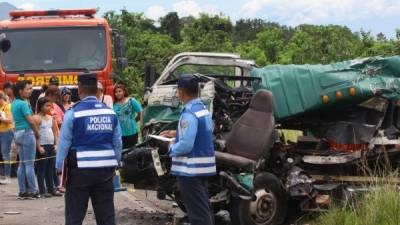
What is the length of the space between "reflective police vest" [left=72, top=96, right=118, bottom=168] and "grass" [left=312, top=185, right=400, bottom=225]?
91.1 inches

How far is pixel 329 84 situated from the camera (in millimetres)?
8438

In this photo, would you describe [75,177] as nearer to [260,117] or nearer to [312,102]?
[260,117]

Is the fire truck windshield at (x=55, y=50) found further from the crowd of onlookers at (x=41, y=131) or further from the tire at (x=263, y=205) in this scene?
the tire at (x=263, y=205)

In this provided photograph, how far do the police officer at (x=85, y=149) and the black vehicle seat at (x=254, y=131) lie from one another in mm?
1943

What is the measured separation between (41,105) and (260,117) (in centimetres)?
389

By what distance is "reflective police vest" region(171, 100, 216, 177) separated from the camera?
6.41 meters

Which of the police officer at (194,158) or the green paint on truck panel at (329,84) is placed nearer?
the police officer at (194,158)

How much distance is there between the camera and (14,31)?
13.9 m

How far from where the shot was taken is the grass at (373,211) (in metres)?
6.34

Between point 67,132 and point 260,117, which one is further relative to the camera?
point 260,117

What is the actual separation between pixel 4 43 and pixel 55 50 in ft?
3.29

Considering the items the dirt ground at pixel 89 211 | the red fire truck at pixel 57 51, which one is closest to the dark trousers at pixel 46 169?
the dirt ground at pixel 89 211

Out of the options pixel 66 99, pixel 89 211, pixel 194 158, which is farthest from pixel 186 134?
pixel 66 99

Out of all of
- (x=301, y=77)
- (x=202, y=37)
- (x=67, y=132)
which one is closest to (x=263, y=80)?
(x=301, y=77)
